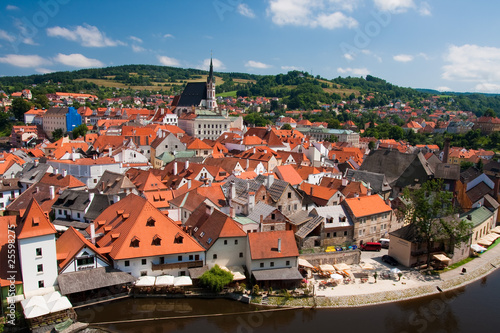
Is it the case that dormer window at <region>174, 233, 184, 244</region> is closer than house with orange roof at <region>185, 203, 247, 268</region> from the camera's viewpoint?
Yes

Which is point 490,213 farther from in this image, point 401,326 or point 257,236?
point 257,236

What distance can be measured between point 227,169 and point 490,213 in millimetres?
34133

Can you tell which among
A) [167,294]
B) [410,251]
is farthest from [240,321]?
[410,251]

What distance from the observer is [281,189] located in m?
39.2

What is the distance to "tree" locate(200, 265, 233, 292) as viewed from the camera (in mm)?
28031

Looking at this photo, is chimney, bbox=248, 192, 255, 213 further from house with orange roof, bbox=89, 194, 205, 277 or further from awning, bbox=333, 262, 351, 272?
awning, bbox=333, 262, 351, 272

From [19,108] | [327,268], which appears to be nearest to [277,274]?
[327,268]

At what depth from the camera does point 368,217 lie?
1512 inches

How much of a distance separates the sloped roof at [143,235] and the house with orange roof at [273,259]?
165 inches

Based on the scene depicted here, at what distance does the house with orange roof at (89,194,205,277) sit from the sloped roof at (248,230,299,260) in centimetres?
408

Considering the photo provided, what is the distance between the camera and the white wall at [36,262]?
25234 mm

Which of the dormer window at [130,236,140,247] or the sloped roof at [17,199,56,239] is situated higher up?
the sloped roof at [17,199,56,239]

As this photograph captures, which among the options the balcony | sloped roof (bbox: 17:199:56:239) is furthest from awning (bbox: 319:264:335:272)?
sloped roof (bbox: 17:199:56:239)

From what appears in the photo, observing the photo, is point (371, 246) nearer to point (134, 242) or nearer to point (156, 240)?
point (156, 240)
